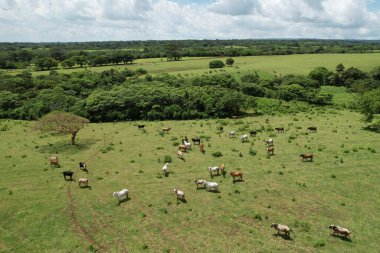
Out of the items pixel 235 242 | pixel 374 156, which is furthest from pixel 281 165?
pixel 235 242

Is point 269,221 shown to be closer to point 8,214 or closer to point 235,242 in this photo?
point 235,242

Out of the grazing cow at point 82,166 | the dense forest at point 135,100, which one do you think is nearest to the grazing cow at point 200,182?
the grazing cow at point 82,166

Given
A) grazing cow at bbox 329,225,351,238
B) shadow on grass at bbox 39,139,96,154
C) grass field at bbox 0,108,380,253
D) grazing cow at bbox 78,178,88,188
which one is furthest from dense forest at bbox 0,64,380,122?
grazing cow at bbox 329,225,351,238

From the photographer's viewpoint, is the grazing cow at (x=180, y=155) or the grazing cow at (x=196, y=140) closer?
the grazing cow at (x=180, y=155)

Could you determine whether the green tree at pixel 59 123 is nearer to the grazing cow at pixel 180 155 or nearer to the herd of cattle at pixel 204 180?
the herd of cattle at pixel 204 180

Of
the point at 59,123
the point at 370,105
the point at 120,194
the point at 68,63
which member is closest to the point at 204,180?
the point at 120,194

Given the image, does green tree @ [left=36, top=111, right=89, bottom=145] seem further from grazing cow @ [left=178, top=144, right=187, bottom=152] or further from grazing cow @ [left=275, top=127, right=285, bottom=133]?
grazing cow @ [left=275, top=127, right=285, bottom=133]
